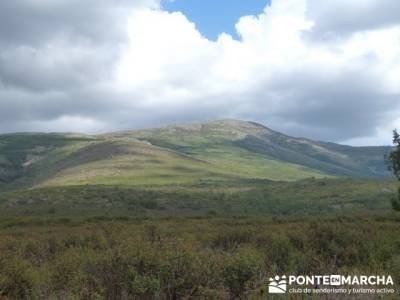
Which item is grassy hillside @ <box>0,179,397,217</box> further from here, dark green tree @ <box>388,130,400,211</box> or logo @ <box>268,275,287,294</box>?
logo @ <box>268,275,287,294</box>

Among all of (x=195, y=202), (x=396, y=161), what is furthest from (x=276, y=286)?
(x=195, y=202)

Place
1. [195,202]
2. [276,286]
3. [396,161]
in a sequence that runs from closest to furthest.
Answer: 1. [276,286]
2. [396,161]
3. [195,202]

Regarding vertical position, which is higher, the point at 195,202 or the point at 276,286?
the point at 276,286

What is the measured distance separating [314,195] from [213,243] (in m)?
117

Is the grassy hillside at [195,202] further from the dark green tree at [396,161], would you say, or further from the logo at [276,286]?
the logo at [276,286]

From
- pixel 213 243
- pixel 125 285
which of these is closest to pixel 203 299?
pixel 125 285

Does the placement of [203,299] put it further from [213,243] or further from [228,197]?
[228,197]

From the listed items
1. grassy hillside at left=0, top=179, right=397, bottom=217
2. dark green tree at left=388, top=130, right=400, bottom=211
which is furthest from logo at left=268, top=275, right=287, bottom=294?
grassy hillside at left=0, top=179, right=397, bottom=217

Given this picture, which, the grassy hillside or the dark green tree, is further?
the grassy hillside

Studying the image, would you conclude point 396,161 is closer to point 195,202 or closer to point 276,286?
point 276,286

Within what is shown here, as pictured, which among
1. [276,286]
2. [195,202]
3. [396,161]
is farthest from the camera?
[195,202]

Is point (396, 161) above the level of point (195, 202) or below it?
above

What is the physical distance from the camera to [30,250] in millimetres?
18984

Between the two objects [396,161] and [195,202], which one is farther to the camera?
[195,202]
